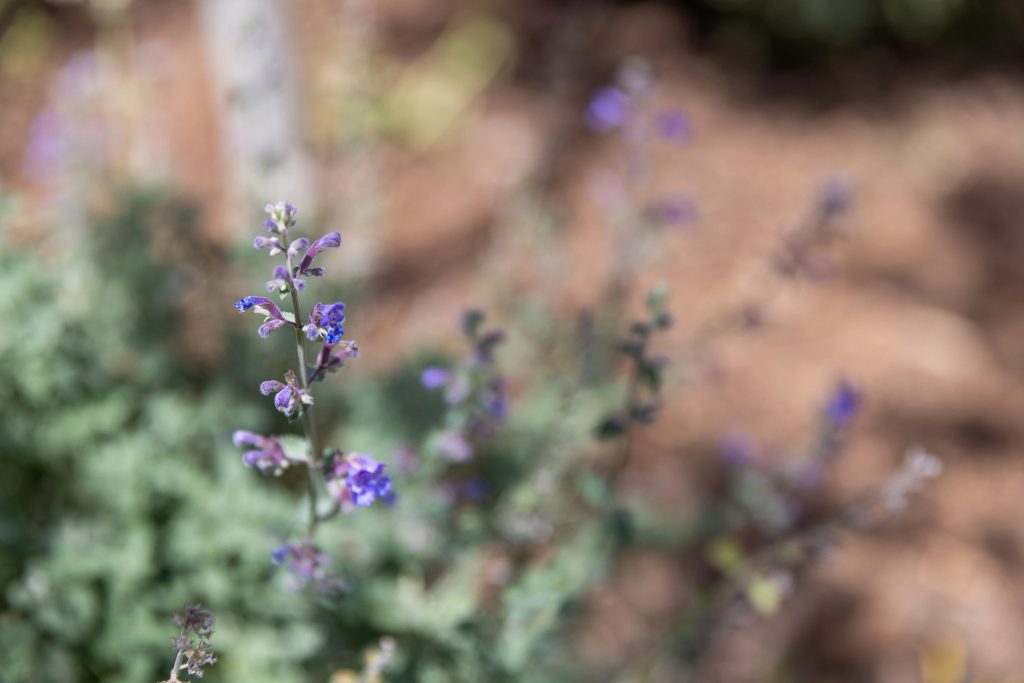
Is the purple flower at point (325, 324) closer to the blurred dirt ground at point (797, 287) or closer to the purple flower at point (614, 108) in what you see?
the purple flower at point (614, 108)

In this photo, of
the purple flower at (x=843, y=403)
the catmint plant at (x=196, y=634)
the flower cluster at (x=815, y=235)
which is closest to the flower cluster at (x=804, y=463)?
the purple flower at (x=843, y=403)

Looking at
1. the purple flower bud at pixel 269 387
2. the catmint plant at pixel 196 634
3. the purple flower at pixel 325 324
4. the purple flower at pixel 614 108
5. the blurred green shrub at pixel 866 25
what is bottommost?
Result: the catmint plant at pixel 196 634

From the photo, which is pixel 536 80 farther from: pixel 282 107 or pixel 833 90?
pixel 282 107

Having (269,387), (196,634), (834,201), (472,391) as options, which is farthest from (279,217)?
(834,201)

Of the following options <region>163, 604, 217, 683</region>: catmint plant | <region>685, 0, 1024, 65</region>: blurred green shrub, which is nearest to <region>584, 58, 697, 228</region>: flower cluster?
<region>163, 604, 217, 683</region>: catmint plant

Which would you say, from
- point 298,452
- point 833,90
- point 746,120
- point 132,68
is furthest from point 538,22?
point 298,452

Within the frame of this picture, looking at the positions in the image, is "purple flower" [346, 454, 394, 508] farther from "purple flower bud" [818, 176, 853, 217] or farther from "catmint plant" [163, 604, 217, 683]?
"purple flower bud" [818, 176, 853, 217]

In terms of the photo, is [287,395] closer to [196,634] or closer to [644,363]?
[196,634]
